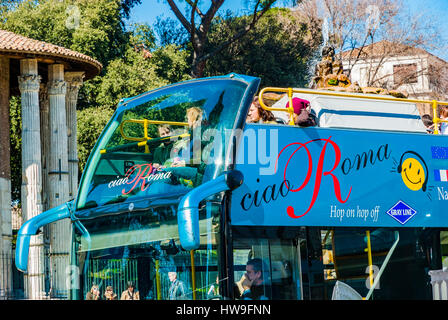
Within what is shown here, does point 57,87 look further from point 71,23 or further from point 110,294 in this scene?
point 110,294

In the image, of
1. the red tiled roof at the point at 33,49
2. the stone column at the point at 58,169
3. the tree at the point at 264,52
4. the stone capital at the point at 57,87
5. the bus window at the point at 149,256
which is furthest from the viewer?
the tree at the point at 264,52

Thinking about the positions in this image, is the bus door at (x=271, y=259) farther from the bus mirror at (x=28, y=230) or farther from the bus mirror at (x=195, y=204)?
the bus mirror at (x=28, y=230)

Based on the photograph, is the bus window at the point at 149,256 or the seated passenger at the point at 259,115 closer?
the bus window at the point at 149,256

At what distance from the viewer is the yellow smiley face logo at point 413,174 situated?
8.03 metres

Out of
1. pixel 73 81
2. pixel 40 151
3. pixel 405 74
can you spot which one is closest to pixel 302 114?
pixel 40 151

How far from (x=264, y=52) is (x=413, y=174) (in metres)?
28.9

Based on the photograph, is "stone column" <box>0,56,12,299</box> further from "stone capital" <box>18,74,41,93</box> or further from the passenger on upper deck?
the passenger on upper deck

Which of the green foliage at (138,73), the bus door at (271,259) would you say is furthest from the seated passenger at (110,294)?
the green foliage at (138,73)

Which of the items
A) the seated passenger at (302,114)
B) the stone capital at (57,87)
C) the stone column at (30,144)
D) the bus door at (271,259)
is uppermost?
the stone capital at (57,87)

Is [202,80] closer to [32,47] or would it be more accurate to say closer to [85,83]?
[32,47]

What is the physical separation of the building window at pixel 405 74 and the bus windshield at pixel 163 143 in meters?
30.0

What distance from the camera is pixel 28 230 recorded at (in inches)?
299

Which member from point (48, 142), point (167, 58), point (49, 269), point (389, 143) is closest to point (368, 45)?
point (167, 58)

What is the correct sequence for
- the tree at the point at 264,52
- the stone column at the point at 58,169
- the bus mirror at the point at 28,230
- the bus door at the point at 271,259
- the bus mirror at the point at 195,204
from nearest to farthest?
the bus mirror at the point at 195,204, the bus door at the point at 271,259, the bus mirror at the point at 28,230, the stone column at the point at 58,169, the tree at the point at 264,52
